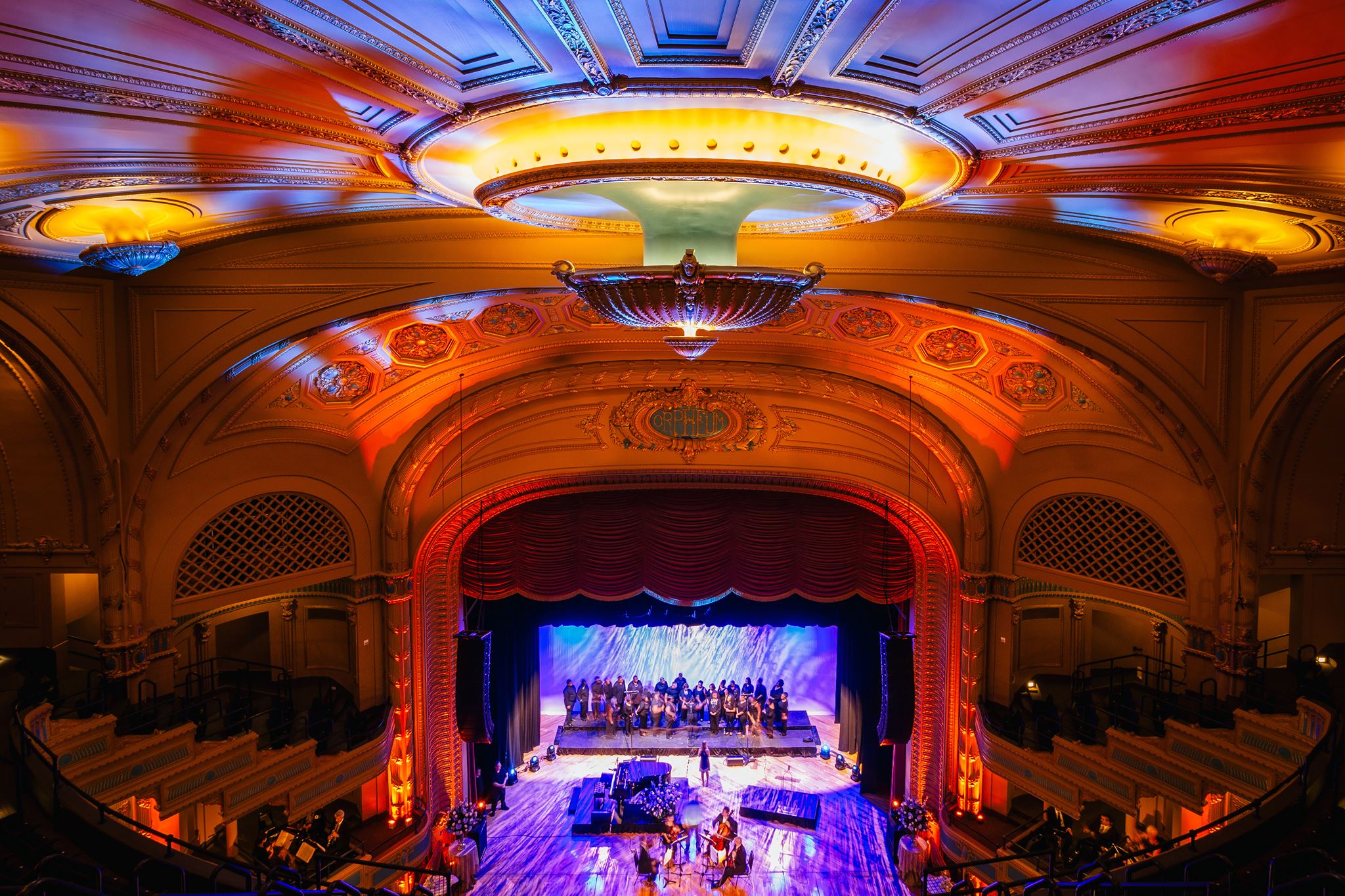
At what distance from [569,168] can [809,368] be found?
8164 mm

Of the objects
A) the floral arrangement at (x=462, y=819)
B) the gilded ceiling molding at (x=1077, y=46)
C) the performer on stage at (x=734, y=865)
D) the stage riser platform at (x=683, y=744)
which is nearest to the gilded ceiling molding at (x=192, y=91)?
the gilded ceiling molding at (x=1077, y=46)

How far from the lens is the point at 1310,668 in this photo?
10625 mm

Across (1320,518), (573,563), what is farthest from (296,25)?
(573,563)

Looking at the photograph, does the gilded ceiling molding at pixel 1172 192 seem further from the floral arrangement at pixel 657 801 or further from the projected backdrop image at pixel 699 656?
the projected backdrop image at pixel 699 656

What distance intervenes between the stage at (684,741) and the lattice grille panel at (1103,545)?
21.4 feet

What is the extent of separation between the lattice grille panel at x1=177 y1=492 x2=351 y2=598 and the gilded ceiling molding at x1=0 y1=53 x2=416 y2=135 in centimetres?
812

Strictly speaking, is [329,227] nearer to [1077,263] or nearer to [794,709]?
[1077,263]

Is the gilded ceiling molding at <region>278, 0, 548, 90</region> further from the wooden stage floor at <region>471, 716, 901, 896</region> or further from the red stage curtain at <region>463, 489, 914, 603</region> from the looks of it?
the wooden stage floor at <region>471, 716, 901, 896</region>

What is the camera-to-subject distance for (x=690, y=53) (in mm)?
3381

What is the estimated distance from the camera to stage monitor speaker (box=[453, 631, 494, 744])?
1263 cm

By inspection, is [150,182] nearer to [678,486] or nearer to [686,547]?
[678,486]

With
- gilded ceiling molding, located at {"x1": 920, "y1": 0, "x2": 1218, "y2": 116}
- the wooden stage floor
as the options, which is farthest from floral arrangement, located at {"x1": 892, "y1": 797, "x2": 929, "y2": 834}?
gilded ceiling molding, located at {"x1": 920, "y1": 0, "x2": 1218, "y2": 116}

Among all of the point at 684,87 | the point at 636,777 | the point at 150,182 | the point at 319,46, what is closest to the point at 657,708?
the point at 636,777

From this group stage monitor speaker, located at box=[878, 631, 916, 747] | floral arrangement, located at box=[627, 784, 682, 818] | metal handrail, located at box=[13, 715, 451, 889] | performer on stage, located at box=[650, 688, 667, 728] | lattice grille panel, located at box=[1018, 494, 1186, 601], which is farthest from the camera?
performer on stage, located at box=[650, 688, 667, 728]
